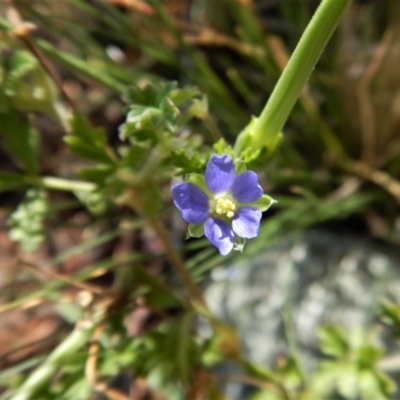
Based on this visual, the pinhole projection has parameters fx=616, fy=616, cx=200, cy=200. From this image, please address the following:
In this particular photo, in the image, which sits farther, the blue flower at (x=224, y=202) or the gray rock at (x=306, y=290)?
the gray rock at (x=306, y=290)

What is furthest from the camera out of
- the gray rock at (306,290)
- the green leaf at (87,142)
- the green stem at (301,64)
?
the gray rock at (306,290)

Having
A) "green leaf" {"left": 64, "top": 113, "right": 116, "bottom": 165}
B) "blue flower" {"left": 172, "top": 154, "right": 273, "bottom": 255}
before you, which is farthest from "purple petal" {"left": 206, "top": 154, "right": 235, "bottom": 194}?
"green leaf" {"left": 64, "top": 113, "right": 116, "bottom": 165}

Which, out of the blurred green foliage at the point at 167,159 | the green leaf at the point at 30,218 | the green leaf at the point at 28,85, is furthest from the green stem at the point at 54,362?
the green leaf at the point at 28,85

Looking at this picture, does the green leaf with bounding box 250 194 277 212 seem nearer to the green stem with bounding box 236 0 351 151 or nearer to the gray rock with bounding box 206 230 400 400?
the green stem with bounding box 236 0 351 151

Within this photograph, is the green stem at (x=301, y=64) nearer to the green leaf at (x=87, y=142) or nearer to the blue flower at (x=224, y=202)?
the blue flower at (x=224, y=202)

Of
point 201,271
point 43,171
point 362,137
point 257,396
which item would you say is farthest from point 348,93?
point 43,171

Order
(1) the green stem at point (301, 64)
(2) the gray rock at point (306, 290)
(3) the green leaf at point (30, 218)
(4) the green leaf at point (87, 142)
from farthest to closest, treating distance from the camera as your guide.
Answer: (2) the gray rock at point (306, 290) < (3) the green leaf at point (30, 218) < (4) the green leaf at point (87, 142) < (1) the green stem at point (301, 64)

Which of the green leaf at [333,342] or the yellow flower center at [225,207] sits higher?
the yellow flower center at [225,207]

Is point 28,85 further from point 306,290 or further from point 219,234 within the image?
point 306,290
